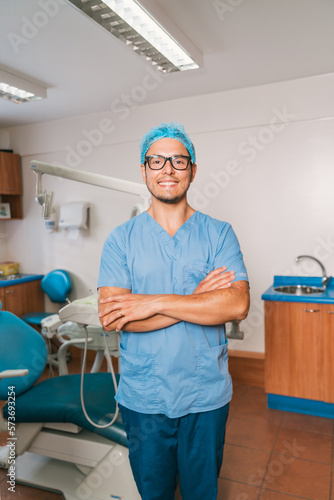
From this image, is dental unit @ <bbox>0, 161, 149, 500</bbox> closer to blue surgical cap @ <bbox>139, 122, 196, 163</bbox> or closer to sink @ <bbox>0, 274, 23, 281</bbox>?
blue surgical cap @ <bbox>139, 122, 196, 163</bbox>

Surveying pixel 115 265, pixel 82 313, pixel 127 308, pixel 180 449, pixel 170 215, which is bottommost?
pixel 180 449

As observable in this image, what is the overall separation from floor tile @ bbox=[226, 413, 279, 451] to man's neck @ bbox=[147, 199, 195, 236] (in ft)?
5.51

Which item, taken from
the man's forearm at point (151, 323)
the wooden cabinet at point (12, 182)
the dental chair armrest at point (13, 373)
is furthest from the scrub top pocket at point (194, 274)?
the wooden cabinet at point (12, 182)

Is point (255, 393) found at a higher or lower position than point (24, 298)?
lower

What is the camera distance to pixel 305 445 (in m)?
2.44

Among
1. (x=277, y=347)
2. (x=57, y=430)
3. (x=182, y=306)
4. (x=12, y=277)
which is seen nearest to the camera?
(x=182, y=306)

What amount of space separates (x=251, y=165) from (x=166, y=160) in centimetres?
207

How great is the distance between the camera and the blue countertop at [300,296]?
2660mm

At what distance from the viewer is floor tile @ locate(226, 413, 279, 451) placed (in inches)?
97.0

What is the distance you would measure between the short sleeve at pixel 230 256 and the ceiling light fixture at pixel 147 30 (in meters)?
1.14

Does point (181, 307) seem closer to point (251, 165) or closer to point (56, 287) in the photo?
point (251, 165)

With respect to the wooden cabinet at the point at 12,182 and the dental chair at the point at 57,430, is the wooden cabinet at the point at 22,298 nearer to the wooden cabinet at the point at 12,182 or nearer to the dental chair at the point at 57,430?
the wooden cabinet at the point at 12,182

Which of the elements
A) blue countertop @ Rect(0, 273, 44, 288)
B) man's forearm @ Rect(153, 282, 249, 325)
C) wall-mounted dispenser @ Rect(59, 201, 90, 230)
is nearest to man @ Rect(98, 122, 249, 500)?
man's forearm @ Rect(153, 282, 249, 325)

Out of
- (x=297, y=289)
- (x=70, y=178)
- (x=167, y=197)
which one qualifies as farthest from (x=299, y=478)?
(x=70, y=178)
